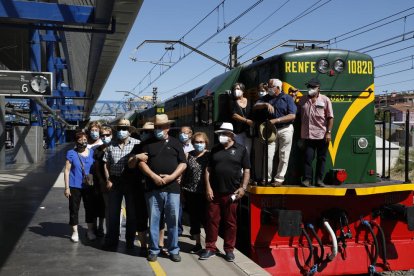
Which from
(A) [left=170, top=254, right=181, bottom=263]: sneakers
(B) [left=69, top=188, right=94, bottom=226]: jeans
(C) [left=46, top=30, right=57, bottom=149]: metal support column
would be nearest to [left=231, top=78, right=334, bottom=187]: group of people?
(A) [left=170, top=254, right=181, bottom=263]: sneakers

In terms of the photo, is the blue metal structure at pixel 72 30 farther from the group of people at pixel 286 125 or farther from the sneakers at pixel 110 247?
the sneakers at pixel 110 247

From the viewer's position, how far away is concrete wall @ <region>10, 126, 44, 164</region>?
21.4 meters

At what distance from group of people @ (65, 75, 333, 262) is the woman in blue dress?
0.01 m

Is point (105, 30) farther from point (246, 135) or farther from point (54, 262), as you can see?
point (54, 262)

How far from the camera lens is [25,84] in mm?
11164

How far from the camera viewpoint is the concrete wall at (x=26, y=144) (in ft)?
70.1

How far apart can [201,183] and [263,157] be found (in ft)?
3.22

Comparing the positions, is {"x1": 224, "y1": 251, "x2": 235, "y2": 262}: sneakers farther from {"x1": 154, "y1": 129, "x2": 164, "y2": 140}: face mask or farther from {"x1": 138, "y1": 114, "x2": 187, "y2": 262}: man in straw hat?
{"x1": 154, "y1": 129, "x2": 164, "y2": 140}: face mask

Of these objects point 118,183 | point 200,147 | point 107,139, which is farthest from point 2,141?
point 200,147

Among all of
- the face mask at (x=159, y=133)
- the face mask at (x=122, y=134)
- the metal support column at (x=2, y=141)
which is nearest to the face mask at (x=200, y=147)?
the face mask at (x=159, y=133)

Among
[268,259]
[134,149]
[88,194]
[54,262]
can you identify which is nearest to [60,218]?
[88,194]

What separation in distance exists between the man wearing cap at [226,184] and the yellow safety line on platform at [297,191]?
0.52 meters

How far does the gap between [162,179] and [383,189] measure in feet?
11.4

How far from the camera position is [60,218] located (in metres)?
9.04
